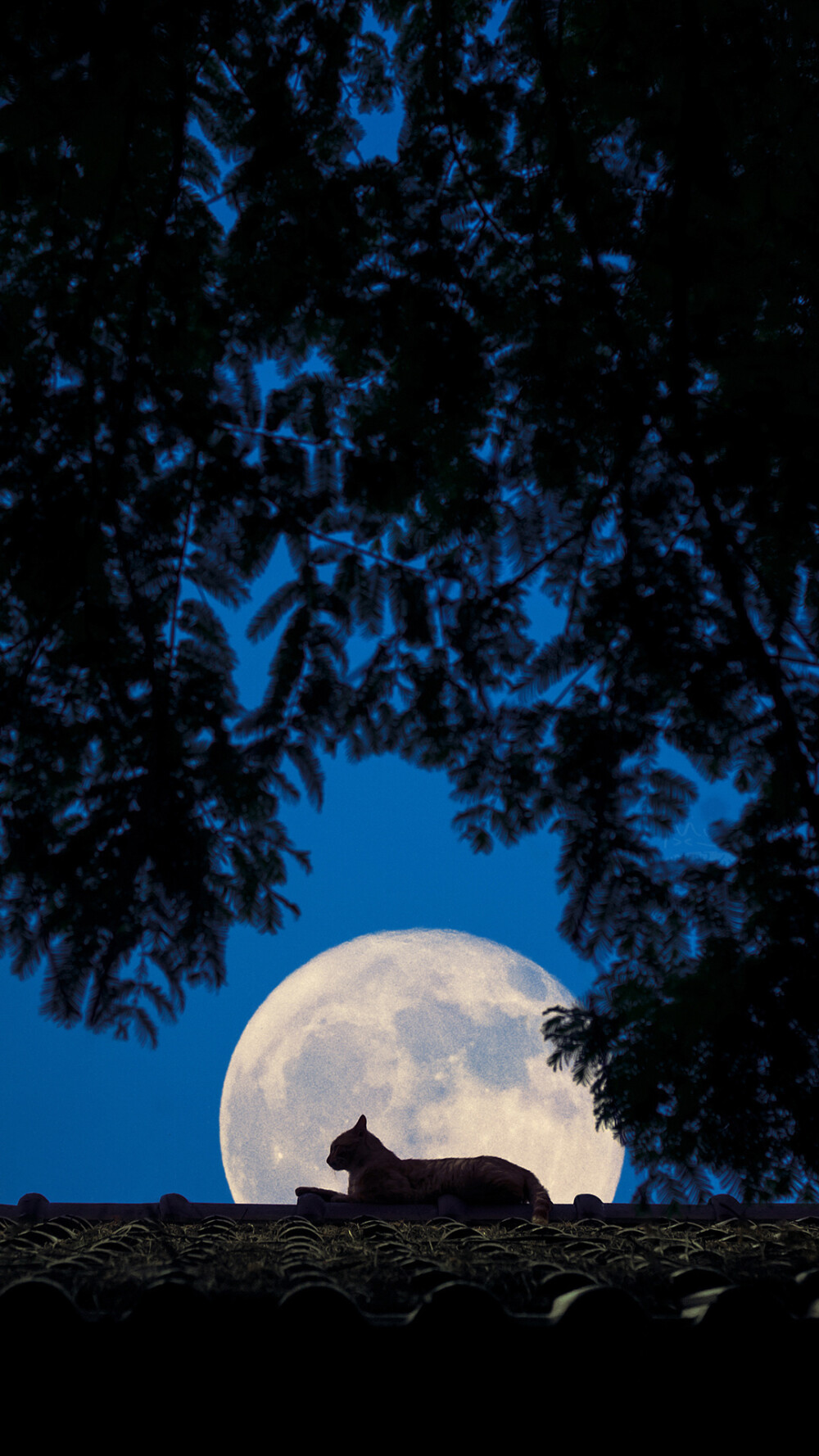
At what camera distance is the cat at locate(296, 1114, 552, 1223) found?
8.18m

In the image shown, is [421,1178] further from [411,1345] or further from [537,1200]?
[411,1345]

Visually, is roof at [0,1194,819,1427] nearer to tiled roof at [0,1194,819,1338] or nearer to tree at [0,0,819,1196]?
tiled roof at [0,1194,819,1338]

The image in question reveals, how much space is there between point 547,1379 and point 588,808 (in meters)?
2.70

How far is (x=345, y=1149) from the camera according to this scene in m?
9.46

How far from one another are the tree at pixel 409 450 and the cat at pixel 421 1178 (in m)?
5.18

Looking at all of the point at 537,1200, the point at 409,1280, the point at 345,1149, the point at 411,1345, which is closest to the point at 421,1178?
the point at 345,1149

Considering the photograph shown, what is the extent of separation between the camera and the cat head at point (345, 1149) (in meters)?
9.37

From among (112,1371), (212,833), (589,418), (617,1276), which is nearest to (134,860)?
(212,833)

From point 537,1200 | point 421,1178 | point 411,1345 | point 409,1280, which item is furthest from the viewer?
point 421,1178

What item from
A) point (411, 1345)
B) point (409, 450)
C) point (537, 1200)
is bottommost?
point (537, 1200)

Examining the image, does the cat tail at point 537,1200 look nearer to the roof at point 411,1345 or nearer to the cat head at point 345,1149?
the cat head at point 345,1149

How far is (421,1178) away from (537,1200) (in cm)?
137

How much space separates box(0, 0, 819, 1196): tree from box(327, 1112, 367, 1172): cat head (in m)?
6.06

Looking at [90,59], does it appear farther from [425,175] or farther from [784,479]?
[784,479]
